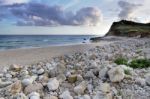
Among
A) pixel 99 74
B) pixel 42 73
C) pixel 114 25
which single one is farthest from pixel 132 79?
pixel 114 25

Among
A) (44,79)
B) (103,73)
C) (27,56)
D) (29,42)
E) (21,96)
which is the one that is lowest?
(29,42)

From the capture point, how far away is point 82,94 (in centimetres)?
455

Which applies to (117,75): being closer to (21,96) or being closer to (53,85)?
(53,85)

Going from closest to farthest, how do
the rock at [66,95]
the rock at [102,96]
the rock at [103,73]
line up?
the rock at [102,96], the rock at [66,95], the rock at [103,73]

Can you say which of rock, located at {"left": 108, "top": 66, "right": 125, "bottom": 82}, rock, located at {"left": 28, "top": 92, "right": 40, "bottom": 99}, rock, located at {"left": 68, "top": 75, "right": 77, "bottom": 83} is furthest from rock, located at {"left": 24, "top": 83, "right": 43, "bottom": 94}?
rock, located at {"left": 108, "top": 66, "right": 125, "bottom": 82}

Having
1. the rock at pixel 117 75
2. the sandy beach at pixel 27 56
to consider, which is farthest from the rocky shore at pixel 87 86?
→ the sandy beach at pixel 27 56

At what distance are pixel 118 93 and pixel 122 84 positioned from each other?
29cm

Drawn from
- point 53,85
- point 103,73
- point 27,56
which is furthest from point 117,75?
point 27,56

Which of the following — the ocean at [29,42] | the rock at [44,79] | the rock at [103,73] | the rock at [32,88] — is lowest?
the ocean at [29,42]

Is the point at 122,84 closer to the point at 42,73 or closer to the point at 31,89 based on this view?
the point at 31,89

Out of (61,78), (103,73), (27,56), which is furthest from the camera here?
(27,56)

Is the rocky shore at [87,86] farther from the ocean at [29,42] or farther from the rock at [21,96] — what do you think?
the ocean at [29,42]

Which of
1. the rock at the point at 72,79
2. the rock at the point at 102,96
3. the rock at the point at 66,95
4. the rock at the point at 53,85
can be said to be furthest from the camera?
the rock at the point at 72,79

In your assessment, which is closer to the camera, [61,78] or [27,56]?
[61,78]
